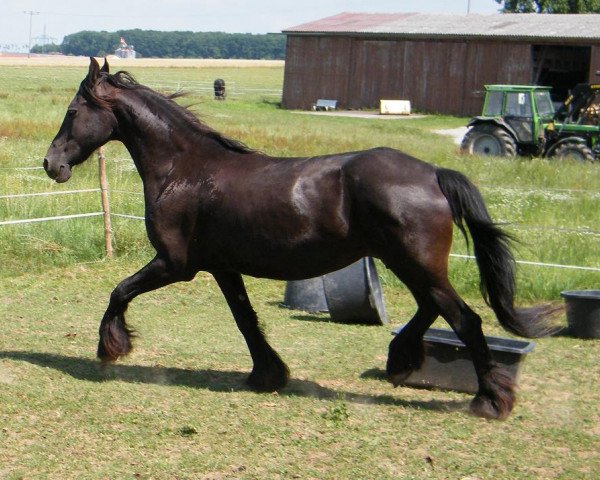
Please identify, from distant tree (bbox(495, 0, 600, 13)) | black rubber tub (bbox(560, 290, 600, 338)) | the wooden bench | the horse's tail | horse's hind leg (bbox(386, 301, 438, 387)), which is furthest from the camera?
distant tree (bbox(495, 0, 600, 13))

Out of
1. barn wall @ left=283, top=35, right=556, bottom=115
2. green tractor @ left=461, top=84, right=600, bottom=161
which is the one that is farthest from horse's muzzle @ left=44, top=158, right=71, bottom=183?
barn wall @ left=283, top=35, right=556, bottom=115

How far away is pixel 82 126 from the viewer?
22.3 ft

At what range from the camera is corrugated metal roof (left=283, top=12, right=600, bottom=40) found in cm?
3938

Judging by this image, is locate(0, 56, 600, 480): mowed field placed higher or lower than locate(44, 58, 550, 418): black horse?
lower

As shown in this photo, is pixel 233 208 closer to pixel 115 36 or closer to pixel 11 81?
pixel 11 81

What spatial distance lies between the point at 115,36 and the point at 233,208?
155 m

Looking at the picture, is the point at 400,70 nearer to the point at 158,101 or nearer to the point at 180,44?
the point at 158,101

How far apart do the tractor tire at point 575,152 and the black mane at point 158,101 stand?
15317mm

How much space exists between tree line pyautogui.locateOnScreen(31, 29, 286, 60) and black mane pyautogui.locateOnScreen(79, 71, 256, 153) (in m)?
149

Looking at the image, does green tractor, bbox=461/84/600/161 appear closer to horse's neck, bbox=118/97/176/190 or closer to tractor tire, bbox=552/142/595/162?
tractor tire, bbox=552/142/595/162

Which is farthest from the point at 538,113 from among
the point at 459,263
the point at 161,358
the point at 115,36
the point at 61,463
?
the point at 115,36

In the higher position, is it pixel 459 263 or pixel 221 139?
pixel 221 139

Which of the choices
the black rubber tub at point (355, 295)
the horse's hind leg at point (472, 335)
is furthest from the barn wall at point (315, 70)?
the horse's hind leg at point (472, 335)

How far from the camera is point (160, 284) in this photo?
6582mm
